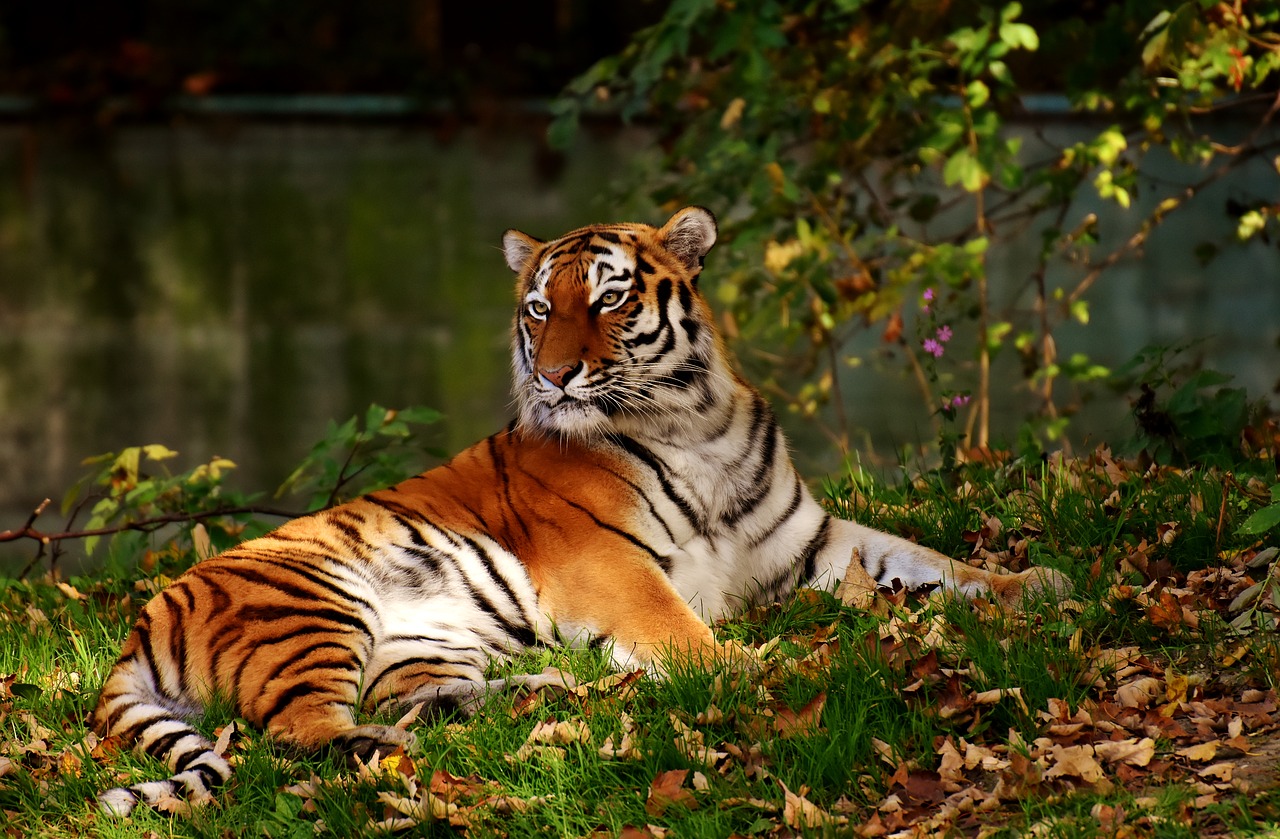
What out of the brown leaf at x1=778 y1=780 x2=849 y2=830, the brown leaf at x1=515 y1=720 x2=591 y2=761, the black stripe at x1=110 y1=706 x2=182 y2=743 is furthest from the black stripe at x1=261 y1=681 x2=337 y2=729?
the brown leaf at x1=778 y1=780 x2=849 y2=830

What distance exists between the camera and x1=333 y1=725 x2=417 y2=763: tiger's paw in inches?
120

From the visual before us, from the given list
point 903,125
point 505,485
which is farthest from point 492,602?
point 903,125

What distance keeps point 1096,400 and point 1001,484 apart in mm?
3311

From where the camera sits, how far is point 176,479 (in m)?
5.13

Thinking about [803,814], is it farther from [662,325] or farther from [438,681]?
[662,325]

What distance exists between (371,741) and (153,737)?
0.55 meters

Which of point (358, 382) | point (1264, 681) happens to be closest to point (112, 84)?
point (358, 382)

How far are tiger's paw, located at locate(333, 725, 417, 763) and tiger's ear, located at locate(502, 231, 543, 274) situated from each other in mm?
1569

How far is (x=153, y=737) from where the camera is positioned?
3199mm

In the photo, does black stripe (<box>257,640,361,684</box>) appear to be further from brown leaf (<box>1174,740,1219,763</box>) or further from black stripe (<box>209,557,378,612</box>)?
brown leaf (<box>1174,740,1219,763</box>)

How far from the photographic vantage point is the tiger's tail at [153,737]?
3021 mm

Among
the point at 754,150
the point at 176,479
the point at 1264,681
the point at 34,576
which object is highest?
the point at 754,150

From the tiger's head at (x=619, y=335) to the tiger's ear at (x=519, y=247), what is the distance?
0.12 metres

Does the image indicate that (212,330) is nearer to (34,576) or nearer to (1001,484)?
(34,576)
